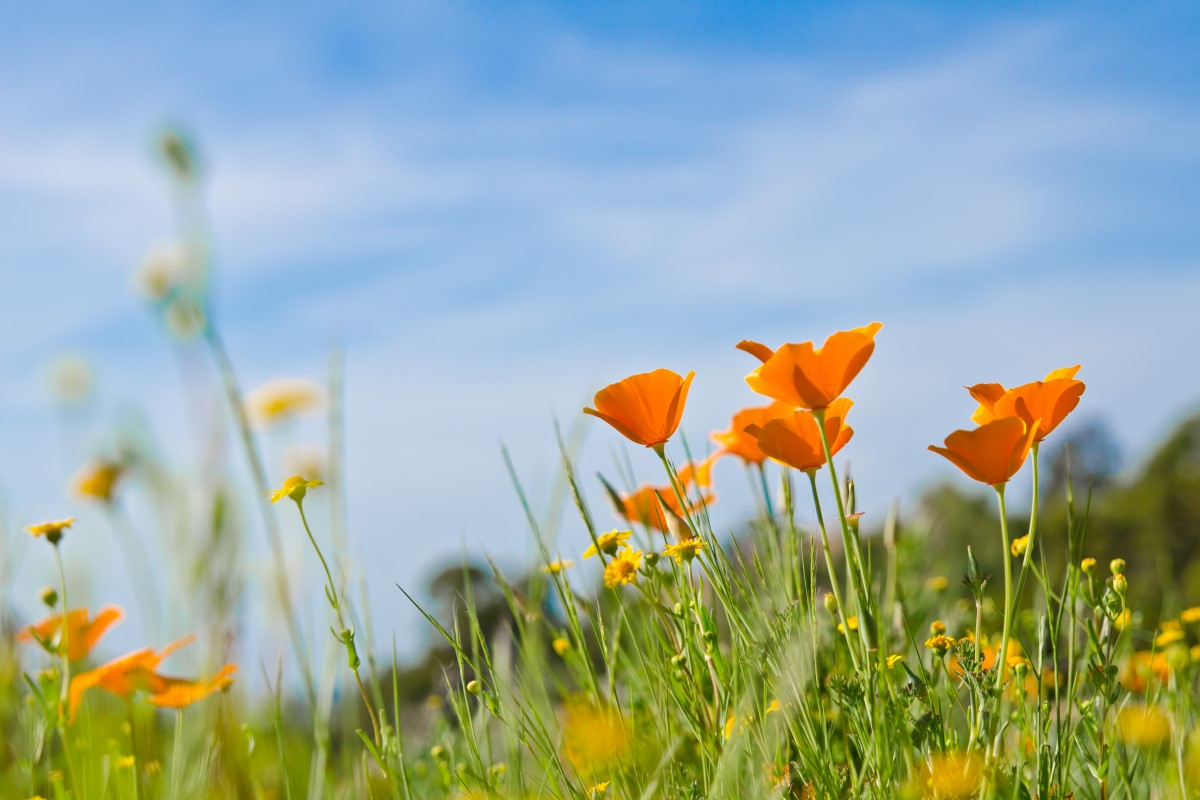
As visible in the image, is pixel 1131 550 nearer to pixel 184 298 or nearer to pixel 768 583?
pixel 768 583

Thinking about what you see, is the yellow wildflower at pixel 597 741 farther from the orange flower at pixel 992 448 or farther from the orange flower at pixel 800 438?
the orange flower at pixel 992 448

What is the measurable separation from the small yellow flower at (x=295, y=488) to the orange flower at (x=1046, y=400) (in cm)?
101

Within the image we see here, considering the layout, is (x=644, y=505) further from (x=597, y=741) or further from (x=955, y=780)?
(x=955, y=780)

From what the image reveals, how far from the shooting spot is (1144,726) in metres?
1.74

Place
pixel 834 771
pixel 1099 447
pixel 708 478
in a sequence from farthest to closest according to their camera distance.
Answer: pixel 1099 447 → pixel 708 478 → pixel 834 771

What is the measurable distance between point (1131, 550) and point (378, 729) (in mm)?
13746

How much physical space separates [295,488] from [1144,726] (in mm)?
1480

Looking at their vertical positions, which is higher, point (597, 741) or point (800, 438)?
point (800, 438)

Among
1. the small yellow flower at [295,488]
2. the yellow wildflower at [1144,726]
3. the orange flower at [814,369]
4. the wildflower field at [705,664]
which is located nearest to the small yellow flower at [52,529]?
the wildflower field at [705,664]

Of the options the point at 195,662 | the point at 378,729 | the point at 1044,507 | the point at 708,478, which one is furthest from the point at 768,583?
the point at 1044,507

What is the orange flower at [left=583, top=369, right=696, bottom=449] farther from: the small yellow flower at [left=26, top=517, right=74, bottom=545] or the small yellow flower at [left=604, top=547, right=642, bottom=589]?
the small yellow flower at [left=26, top=517, right=74, bottom=545]

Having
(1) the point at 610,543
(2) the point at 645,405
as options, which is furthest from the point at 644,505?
(2) the point at 645,405

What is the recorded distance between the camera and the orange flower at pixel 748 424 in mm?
1694

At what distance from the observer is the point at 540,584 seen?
1.75 m
